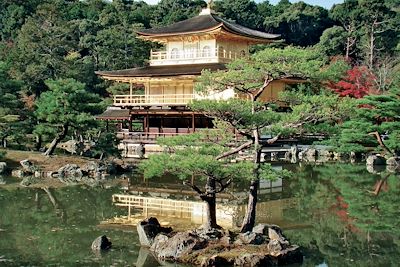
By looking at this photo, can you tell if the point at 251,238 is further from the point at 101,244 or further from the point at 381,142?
the point at 381,142

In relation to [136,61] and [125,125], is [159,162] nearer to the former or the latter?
[125,125]

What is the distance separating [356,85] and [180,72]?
436 inches

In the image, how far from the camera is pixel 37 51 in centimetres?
4506

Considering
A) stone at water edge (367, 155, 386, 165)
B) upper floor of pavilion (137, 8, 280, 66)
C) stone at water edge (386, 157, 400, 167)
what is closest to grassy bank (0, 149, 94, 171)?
upper floor of pavilion (137, 8, 280, 66)

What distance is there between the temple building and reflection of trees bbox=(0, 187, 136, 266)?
12575 mm

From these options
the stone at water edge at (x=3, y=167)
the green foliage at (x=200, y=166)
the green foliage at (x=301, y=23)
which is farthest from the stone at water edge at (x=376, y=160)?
the green foliage at (x=301, y=23)

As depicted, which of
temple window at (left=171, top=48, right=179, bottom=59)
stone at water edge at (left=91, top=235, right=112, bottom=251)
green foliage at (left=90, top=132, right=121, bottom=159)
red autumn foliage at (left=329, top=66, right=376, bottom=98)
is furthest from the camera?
red autumn foliage at (left=329, top=66, right=376, bottom=98)

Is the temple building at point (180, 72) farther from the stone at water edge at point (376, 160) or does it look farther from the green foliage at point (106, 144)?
the stone at water edge at point (376, 160)

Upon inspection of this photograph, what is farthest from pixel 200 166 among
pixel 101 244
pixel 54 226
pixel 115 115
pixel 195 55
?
pixel 115 115

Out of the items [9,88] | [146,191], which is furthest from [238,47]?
[146,191]

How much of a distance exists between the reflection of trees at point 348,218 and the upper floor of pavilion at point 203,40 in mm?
10916

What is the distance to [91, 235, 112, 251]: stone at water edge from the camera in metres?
11.9

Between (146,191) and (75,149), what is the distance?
10993 mm

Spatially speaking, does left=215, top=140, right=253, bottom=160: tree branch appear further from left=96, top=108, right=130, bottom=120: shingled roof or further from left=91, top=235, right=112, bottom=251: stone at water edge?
left=96, top=108, right=130, bottom=120: shingled roof
